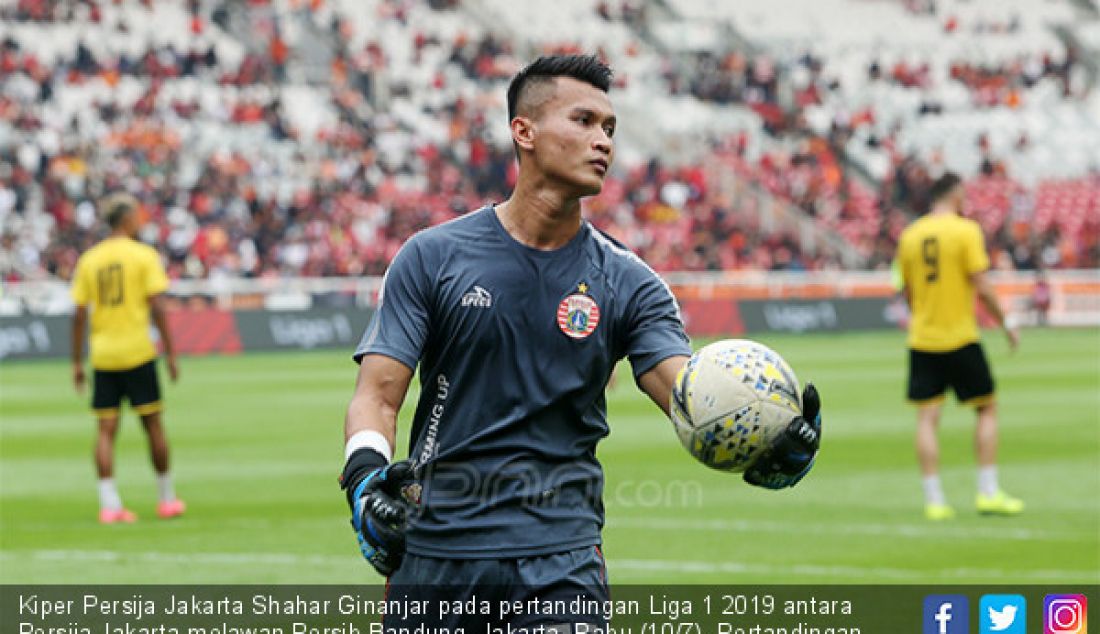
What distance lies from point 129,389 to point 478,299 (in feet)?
29.1

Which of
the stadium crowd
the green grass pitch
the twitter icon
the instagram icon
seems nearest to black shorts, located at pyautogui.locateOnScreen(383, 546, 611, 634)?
the twitter icon

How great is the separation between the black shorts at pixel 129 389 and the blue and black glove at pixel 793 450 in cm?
900

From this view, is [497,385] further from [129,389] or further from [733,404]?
[129,389]

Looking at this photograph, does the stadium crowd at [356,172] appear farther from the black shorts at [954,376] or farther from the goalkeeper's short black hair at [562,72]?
the goalkeeper's short black hair at [562,72]

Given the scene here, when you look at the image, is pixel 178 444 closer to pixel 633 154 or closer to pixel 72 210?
pixel 72 210

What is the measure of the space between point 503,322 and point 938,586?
563 cm

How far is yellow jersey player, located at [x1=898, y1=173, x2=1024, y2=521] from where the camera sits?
1312cm

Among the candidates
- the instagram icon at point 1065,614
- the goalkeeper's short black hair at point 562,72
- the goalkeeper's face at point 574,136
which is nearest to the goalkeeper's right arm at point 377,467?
the goalkeeper's face at point 574,136

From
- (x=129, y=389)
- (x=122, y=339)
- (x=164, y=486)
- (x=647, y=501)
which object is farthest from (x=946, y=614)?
(x=122, y=339)

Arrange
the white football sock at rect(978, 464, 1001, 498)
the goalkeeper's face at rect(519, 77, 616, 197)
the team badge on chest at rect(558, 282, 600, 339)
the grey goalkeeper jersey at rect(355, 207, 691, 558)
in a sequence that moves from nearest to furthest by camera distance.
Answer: the grey goalkeeper jersey at rect(355, 207, 691, 558) < the team badge on chest at rect(558, 282, 600, 339) < the goalkeeper's face at rect(519, 77, 616, 197) < the white football sock at rect(978, 464, 1001, 498)

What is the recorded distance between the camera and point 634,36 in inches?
2183

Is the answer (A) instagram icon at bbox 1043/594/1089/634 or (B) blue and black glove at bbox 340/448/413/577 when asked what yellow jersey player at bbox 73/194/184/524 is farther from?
(B) blue and black glove at bbox 340/448/413/577

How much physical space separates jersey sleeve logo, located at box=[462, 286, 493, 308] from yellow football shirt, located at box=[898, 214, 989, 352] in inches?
332

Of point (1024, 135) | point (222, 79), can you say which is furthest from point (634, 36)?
point (222, 79)
